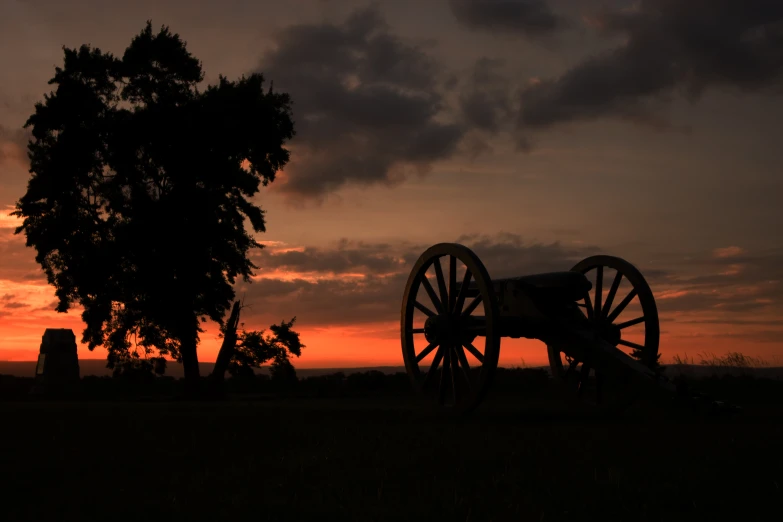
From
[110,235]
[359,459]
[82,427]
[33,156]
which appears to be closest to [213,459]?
[359,459]

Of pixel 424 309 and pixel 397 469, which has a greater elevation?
pixel 424 309

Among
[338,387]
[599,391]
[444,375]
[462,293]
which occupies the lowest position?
[599,391]

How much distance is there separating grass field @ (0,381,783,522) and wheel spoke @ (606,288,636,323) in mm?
2050

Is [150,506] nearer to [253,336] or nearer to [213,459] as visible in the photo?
[213,459]

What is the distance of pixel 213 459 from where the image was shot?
7.98 meters

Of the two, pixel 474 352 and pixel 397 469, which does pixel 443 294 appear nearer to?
pixel 474 352

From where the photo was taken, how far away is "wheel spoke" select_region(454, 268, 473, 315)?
36.2 ft

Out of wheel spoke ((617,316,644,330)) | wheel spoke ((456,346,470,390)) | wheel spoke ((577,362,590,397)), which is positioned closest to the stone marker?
wheel spoke ((456,346,470,390))

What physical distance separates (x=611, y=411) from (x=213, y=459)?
609 cm

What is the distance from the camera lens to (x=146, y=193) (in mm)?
21719

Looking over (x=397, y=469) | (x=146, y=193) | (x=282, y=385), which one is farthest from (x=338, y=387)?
(x=397, y=469)

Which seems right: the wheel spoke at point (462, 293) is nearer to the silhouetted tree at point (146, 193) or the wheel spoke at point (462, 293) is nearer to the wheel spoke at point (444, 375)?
the wheel spoke at point (444, 375)

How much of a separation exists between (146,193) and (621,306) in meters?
14.0

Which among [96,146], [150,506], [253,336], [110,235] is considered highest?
[96,146]
